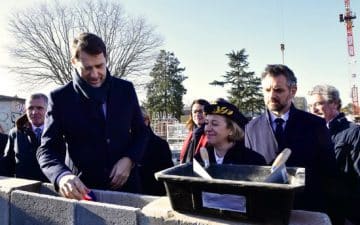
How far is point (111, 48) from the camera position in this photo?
1017 inches

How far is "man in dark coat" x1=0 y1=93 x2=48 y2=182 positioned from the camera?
151 inches

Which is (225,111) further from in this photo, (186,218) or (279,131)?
(186,218)

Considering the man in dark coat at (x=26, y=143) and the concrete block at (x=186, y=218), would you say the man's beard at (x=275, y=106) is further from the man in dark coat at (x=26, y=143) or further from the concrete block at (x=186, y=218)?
the man in dark coat at (x=26, y=143)

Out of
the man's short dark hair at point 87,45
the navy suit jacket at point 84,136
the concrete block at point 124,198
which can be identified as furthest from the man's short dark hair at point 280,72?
the concrete block at point 124,198

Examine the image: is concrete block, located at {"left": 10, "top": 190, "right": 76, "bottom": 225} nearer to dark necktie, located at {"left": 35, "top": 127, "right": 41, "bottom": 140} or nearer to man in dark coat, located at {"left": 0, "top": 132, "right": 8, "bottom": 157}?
dark necktie, located at {"left": 35, "top": 127, "right": 41, "bottom": 140}

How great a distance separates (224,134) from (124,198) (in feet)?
4.16

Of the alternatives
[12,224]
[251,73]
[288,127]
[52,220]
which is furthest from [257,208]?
[251,73]

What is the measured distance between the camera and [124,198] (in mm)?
1909

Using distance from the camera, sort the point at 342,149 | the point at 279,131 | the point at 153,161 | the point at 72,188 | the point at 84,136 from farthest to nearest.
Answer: the point at 153,161
the point at 342,149
the point at 279,131
the point at 84,136
the point at 72,188

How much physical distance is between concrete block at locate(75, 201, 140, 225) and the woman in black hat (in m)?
1.34

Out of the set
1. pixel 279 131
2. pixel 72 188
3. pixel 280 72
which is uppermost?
pixel 280 72

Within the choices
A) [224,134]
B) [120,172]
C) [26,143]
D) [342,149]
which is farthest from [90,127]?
[342,149]

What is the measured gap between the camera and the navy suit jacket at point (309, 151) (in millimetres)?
2705

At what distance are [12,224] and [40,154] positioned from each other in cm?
42
